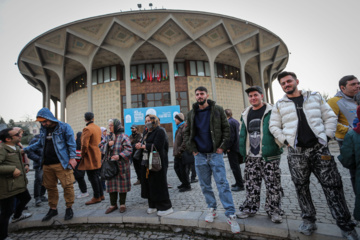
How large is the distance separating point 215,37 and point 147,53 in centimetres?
730

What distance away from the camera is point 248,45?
20.2m

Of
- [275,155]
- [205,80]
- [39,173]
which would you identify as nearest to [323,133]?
[275,155]

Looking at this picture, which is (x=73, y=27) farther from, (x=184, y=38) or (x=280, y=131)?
(x=280, y=131)

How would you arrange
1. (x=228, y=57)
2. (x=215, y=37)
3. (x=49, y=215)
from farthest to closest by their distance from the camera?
(x=228, y=57), (x=215, y=37), (x=49, y=215)

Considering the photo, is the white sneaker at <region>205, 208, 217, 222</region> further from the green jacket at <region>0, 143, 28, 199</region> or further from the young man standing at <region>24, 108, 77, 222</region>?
the green jacket at <region>0, 143, 28, 199</region>

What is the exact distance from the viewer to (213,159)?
2.66 m

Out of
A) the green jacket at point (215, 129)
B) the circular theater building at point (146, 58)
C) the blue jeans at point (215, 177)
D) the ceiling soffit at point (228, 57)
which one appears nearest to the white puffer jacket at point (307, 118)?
the green jacket at point (215, 129)

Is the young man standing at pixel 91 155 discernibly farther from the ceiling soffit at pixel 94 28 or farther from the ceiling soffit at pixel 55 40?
the ceiling soffit at pixel 55 40

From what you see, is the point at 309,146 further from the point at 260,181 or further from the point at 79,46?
the point at 79,46

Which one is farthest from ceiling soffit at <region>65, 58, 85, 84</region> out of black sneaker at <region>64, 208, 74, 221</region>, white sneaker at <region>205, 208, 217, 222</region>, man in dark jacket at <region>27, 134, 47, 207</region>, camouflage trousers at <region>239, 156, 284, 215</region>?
camouflage trousers at <region>239, 156, 284, 215</region>

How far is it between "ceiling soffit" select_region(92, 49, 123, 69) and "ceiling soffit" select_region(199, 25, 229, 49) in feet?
31.2

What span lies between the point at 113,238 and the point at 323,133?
3.01m

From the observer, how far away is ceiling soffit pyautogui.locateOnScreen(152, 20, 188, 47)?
686 inches

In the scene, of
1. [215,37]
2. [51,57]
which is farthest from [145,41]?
[51,57]
